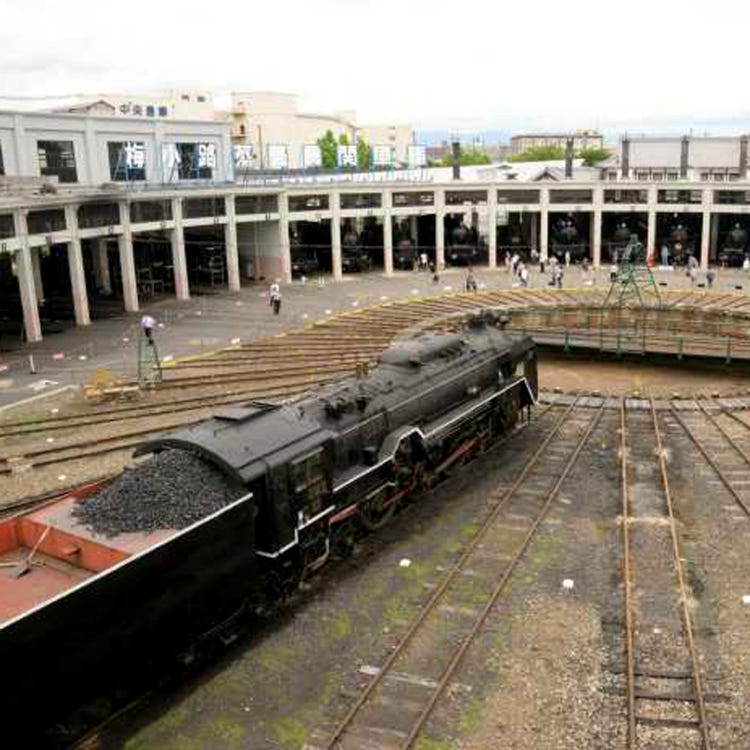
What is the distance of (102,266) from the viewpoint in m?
47.3

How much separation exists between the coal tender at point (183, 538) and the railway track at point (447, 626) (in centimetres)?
209

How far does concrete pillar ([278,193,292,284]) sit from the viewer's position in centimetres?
4900

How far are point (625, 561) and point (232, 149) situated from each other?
1770 inches

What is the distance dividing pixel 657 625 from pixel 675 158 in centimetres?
6086

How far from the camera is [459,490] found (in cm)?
1803

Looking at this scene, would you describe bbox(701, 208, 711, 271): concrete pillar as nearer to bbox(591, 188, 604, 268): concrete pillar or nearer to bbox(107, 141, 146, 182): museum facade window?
bbox(591, 188, 604, 268): concrete pillar

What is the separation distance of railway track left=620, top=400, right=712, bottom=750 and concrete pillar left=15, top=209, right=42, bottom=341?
84.8 feet

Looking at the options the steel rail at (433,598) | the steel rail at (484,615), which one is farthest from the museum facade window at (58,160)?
the steel rail at (484,615)

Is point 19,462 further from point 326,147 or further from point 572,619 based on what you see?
point 326,147

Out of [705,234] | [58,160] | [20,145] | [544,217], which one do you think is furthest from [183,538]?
[705,234]

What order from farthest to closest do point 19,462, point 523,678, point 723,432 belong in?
point 723,432, point 19,462, point 523,678

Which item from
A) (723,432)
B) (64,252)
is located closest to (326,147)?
(64,252)

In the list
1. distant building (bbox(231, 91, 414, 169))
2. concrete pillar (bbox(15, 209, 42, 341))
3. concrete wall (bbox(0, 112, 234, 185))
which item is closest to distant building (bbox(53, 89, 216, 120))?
distant building (bbox(231, 91, 414, 169))

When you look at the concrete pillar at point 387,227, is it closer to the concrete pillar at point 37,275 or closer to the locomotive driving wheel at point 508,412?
the concrete pillar at point 37,275
